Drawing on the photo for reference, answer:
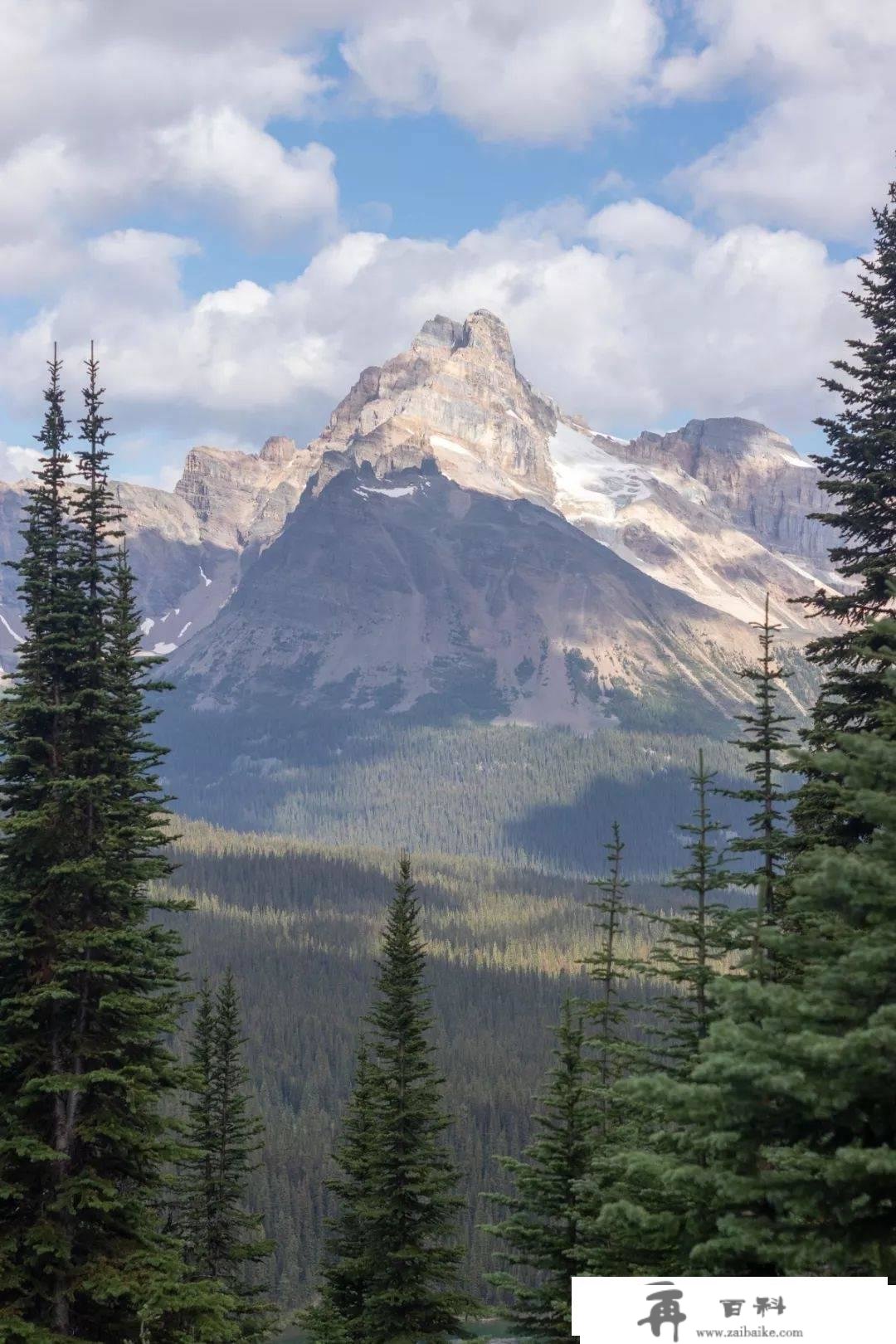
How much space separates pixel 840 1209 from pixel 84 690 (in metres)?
18.0

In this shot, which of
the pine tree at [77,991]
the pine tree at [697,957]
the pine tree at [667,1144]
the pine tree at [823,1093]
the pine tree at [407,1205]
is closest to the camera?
the pine tree at [823,1093]

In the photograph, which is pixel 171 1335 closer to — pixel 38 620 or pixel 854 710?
pixel 38 620

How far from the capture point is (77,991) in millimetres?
24672

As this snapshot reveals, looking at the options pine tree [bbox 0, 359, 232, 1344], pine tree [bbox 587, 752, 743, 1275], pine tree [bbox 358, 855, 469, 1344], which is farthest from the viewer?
pine tree [bbox 358, 855, 469, 1344]

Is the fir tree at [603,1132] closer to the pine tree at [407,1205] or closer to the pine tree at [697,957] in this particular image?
the pine tree at [697,957]

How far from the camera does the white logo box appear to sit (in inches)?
457

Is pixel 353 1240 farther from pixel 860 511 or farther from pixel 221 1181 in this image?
pixel 860 511

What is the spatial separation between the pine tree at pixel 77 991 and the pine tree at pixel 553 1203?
6850mm

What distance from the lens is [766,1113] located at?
40.1 ft

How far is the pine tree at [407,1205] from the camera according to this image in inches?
1324

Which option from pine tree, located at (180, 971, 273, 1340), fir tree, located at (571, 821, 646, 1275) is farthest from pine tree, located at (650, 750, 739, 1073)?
pine tree, located at (180, 971, 273, 1340)

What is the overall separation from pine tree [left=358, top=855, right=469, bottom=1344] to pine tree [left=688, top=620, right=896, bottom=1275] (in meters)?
21.9

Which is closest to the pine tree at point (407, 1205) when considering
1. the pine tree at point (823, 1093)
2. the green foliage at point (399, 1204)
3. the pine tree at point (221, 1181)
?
the green foliage at point (399, 1204)

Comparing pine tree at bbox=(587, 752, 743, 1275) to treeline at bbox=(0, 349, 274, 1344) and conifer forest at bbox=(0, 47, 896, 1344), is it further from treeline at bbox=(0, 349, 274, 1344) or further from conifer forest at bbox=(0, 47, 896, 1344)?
treeline at bbox=(0, 349, 274, 1344)
